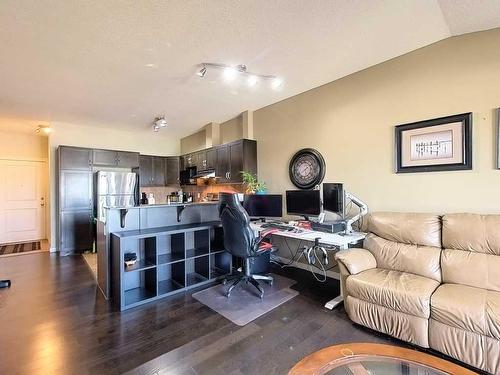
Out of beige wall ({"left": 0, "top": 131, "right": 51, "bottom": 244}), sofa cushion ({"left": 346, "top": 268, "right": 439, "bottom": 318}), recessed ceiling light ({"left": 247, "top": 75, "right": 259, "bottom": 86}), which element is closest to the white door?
beige wall ({"left": 0, "top": 131, "right": 51, "bottom": 244})

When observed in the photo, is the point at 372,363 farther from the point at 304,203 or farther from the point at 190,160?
the point at 190,160

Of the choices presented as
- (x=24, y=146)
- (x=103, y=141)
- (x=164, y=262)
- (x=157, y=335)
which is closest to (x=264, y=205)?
(x=164, y=262)

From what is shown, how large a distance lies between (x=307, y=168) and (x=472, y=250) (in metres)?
2.10

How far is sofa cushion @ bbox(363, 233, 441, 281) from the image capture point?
229 cm

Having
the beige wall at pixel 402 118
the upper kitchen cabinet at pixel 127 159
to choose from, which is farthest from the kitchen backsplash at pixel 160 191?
the beige wall at pixel 402 118

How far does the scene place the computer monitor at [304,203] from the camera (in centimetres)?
335

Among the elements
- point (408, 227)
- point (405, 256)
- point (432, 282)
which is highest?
point (408, 227)

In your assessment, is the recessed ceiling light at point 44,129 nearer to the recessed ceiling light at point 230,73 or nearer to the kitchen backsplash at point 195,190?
the kitchen backsplash at point 195,190

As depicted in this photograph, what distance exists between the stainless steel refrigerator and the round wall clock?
11.6ft

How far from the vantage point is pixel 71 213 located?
498 centimetres

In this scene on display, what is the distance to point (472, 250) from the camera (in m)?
2.17

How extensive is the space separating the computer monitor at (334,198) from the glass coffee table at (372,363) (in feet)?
5.64

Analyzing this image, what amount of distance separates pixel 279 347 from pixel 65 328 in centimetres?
199

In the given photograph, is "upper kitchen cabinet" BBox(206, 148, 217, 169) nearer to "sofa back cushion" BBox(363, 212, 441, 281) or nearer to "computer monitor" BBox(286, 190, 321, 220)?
"computer monitor" BBox(286, 190, 321, 220)
